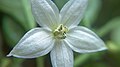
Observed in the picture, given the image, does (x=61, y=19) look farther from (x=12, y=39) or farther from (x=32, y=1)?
(x=12, y=39)

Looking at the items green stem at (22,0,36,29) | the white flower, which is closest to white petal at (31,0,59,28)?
the white flower

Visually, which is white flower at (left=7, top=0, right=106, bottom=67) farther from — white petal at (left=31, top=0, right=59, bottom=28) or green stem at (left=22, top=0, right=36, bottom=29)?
green stem at (left=22, top=0, right=36, bottom=29)

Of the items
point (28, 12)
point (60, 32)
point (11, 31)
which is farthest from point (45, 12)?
point (11, 31)

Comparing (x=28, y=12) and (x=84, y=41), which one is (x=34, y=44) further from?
(x=28, y=12)

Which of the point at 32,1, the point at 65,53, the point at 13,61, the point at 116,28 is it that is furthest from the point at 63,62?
the point at 116,28

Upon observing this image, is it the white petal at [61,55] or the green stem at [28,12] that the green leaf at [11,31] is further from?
the white petal at [61,55]

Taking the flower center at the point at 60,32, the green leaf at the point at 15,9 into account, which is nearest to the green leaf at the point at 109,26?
the green leaf at the point at 15,9
